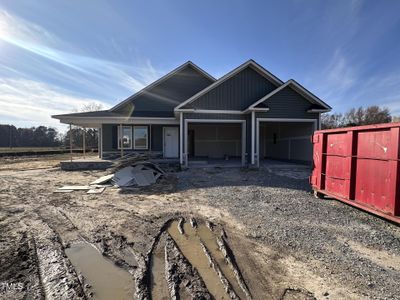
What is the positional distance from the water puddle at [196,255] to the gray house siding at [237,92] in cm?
940

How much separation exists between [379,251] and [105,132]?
53.2 ft

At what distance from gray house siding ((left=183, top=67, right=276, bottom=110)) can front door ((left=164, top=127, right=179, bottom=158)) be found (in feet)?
14.3

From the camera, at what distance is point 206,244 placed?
14.4 feet

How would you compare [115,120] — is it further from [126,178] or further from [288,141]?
[288,141]

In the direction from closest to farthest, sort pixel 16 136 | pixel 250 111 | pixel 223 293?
1. pixel 223 293
2. pixel 250 111
3. pixel 16 136

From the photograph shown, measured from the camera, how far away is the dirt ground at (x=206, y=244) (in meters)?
3.07

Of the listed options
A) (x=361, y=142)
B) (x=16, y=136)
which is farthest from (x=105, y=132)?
(x=16, y=136)

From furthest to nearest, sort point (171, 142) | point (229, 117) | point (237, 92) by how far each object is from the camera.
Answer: point (171, 142) → point (237, 92) → point (229, 117)

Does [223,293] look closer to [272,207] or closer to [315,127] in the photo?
[272,207]

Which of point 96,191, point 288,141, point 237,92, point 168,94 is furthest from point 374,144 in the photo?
point 168,94

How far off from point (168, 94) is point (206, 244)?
1556 cm

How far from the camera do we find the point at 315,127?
1441 cm

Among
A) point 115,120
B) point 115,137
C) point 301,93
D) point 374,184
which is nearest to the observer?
point 374,184

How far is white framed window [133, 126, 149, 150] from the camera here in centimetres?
1750
